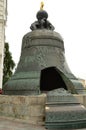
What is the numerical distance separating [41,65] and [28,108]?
1.98 metres

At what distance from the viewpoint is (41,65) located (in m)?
9.33

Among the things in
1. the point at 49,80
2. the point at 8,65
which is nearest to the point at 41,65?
the point at 49,80

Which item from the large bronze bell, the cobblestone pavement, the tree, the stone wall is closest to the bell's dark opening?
the large bronze bell

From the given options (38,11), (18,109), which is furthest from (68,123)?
(38,11)

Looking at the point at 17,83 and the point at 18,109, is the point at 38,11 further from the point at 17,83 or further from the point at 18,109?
the point at 18,109

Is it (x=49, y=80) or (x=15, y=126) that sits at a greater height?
(x=49, y=80)

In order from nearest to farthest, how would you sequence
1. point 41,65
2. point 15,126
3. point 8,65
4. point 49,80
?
1. point 15,126
2. point 41,65
3. point 49,80
4. point 8,65

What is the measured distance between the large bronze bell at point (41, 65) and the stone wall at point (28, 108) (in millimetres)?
675

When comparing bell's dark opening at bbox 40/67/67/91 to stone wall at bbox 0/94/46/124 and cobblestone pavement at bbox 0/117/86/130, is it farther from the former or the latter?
cobblestone pavement at bbox 0/117/86/130

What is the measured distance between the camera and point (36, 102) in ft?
25.7

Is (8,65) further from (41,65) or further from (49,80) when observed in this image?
(41,65)

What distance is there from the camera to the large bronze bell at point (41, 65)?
353 inches

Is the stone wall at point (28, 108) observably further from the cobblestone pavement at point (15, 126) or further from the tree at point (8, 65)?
the tree at point (8, 65)

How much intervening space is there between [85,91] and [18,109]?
3009mm
